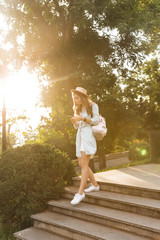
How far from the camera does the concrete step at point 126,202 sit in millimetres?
4018

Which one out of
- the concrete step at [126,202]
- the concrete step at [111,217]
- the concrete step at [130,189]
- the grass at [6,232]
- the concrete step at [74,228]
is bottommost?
Result: the grass at [6,232]

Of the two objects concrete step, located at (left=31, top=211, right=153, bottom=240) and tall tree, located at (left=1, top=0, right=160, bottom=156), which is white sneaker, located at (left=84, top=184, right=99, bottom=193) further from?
tall tree, located at (left=1, top=0, right=160, bottom=156)

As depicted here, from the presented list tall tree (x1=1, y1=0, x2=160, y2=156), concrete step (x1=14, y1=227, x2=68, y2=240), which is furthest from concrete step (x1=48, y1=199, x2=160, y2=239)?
tall tree (x1=1, y1=0, x2=160, y2=156)

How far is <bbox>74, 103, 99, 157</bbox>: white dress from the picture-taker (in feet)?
15.3

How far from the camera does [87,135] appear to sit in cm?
471

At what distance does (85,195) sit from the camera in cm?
502

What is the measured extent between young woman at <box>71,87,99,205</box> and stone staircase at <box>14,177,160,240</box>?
1.10 feet

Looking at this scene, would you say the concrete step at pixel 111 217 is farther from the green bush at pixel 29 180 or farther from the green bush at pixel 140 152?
the green bush at pixel 140 152

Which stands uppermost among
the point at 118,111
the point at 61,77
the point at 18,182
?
the point at 61,77

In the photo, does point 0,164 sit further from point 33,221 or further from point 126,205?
point 126,205

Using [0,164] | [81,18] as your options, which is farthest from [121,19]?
[0,164]

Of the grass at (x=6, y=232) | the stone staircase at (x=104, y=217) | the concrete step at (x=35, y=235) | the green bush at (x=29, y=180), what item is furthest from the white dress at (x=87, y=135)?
the grass at (x=6, y=232)

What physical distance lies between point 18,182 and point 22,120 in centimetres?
2178

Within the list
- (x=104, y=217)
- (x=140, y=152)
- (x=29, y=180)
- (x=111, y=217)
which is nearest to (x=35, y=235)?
(x=29, y=180)
